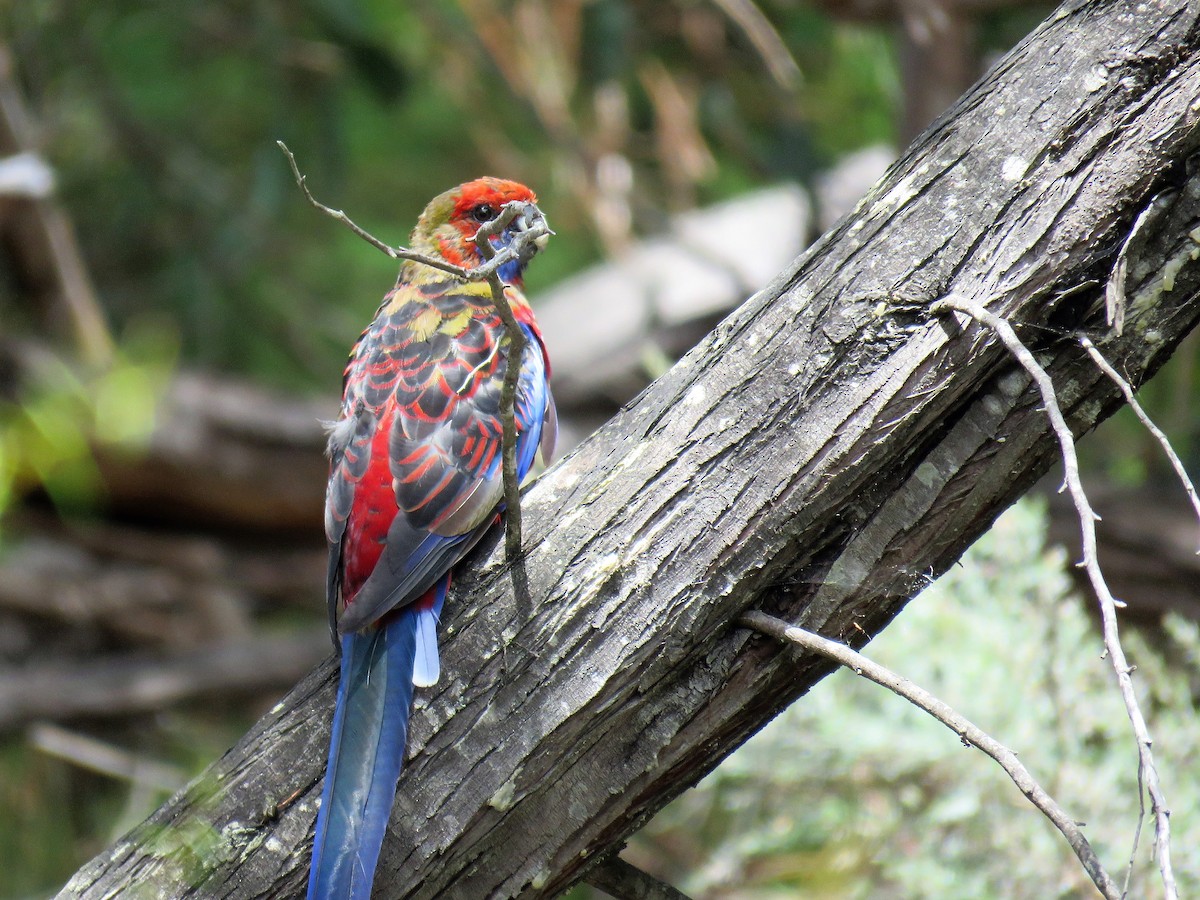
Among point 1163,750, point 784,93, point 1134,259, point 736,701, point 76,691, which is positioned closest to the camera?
point 1134,259

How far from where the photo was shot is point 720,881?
357cm

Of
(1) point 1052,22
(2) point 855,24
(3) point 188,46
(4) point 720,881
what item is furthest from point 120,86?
(1) point 1052,22

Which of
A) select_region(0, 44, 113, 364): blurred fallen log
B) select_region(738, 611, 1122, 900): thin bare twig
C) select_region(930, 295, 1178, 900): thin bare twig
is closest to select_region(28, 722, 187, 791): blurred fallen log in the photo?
select_region(0, 44, 113, 364): blurred fallen log

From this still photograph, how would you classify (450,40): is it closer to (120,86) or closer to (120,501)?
(120,86)

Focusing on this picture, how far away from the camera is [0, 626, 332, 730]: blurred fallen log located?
4.29m

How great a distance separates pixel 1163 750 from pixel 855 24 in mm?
3169

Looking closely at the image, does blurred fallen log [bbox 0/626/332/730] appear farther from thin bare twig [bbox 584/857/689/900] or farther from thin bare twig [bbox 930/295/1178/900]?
thin bare twig [bbox 930/295/1178/900]

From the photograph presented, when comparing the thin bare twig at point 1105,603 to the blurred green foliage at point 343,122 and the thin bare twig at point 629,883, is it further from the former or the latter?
the blurred green foliage at point 343,122

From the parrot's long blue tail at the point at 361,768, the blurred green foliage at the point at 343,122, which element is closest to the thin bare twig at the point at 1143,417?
the parrot's long blue tail at the point at 361,768

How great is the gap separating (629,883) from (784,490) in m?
0.70

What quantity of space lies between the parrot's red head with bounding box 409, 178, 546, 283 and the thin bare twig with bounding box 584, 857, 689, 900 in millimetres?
1526

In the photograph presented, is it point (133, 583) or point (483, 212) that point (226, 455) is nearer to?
point (133, 583)

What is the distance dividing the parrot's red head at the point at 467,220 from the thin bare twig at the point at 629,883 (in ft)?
5.01

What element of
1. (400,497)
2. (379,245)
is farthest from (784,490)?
(400,497)
